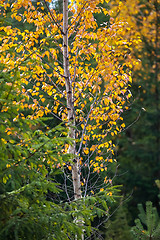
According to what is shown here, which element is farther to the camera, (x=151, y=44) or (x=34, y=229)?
(x=151, y=44)

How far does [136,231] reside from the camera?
5414 mm

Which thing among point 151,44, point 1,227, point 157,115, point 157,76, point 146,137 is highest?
point 1,227

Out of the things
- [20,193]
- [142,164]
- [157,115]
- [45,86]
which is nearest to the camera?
[20,193]

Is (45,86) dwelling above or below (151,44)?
above

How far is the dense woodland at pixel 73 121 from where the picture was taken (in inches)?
119

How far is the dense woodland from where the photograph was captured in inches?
119

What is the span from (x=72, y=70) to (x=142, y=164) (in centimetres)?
621

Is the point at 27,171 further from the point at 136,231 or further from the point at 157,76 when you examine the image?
the point at 157,76

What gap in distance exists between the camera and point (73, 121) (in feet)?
11.5

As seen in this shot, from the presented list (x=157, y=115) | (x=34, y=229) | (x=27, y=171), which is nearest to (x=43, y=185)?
(x=27, y=171)

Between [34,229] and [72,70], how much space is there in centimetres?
311

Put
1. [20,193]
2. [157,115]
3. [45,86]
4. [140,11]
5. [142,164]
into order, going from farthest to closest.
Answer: [142,164] < [157,115] < [140,11] < [45,86] < [20,193]

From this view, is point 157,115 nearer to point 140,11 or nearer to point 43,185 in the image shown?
Result: point 140,11

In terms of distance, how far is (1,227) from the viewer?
2.78 metres
